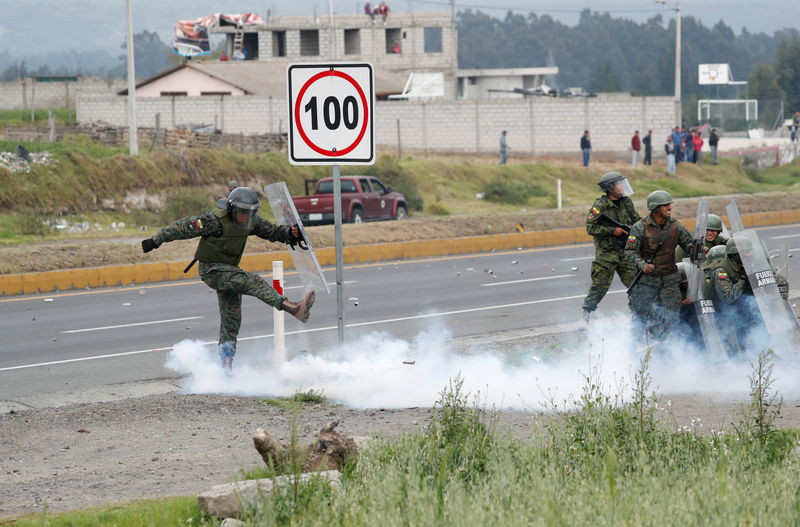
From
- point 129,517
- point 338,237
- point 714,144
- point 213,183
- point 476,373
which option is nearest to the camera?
point 129,517

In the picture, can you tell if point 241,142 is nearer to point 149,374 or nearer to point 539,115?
point 539,115

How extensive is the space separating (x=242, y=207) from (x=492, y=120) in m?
40.2

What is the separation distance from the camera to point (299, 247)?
8.93m

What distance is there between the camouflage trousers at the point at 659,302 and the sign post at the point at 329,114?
3.04 m

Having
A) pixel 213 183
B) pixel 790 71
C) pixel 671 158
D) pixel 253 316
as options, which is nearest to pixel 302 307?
pixel 253 316

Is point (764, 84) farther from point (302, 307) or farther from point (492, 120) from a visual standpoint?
point (302, 307)

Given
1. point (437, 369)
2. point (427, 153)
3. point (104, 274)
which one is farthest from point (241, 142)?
point (437, 369)

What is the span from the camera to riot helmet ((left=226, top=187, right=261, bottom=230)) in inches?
351

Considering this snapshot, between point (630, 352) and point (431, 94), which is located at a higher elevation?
point (431, 94)

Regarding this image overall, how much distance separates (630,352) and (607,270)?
136cm

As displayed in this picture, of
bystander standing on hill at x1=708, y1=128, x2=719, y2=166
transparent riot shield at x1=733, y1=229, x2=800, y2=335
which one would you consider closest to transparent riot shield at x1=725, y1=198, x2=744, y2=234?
transparent riot shield at x1=733, y1=229, x2=800, y2=335

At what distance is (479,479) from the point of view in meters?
5.45

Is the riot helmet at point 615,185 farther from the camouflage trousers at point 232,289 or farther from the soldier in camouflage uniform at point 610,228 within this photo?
the camouflage trousers at point 232,289

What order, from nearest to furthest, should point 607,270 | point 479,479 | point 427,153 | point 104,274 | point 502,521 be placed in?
point 502,521
point 479,479
point 607,270
point 104,274
point 427,153
